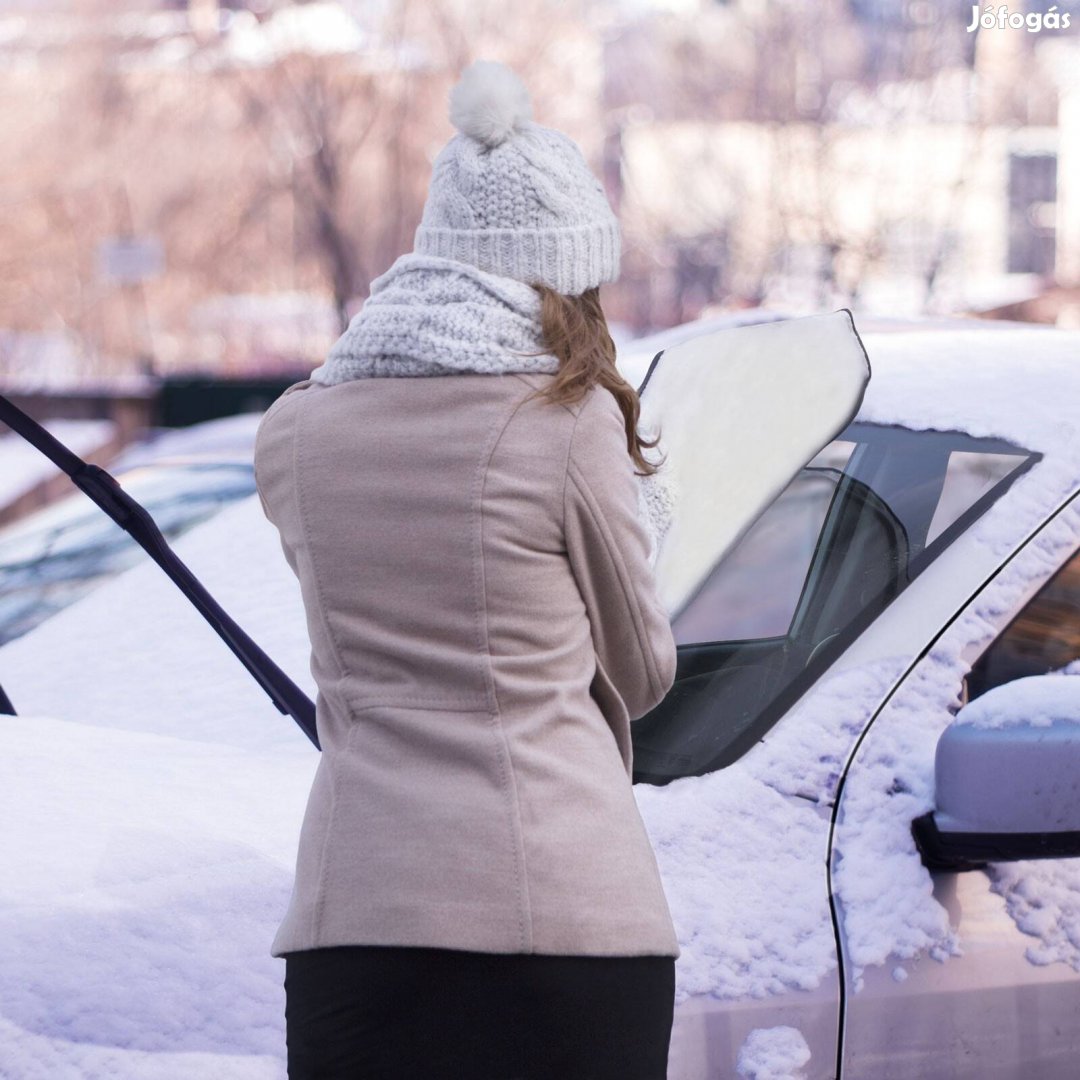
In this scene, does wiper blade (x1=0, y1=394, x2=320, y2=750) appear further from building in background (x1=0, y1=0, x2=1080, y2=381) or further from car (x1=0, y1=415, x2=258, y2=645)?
building in background (x1=0, y1=0, x2=1080, y2=381)

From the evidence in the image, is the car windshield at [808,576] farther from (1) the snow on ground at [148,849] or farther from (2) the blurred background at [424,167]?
(2) the blurred background at [424,167]

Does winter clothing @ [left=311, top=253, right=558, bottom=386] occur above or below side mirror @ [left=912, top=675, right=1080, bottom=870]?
above

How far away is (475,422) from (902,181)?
1258 cm

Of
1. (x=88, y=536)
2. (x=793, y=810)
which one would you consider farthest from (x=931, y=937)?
(x=88, y=536)

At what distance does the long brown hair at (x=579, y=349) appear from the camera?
131 centimetres

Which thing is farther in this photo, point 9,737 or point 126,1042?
point 9,737

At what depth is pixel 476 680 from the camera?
51.0 inches

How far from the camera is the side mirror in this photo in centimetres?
154

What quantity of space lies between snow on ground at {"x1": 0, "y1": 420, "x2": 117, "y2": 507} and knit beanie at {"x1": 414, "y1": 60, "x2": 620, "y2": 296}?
19.0ft

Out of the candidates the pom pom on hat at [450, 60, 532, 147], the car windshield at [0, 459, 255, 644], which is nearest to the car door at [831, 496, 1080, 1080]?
the pom pom on hat at [450, 60, 532, 147]

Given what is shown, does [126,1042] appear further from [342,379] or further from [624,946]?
[342,379]

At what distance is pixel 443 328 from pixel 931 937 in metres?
0.90


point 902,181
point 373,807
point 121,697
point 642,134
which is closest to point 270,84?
point 642,134

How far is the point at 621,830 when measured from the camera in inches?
53.1
